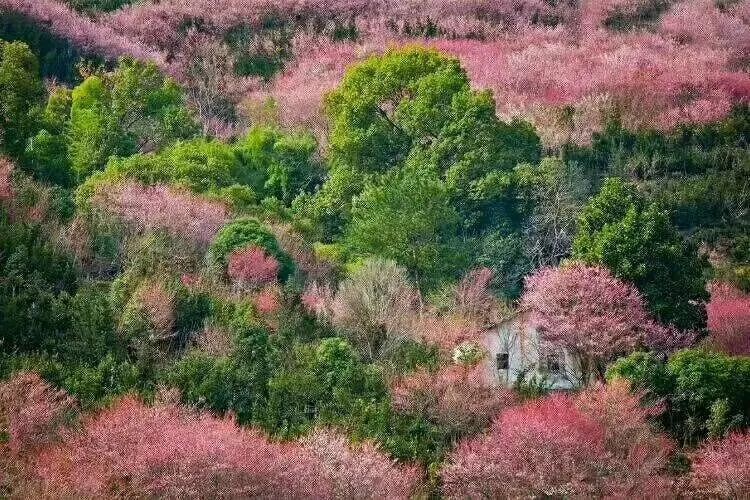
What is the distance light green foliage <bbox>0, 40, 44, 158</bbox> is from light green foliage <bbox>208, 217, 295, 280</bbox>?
303 inches

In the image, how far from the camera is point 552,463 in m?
19.8

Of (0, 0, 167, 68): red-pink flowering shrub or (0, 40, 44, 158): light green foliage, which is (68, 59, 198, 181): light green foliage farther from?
(0, 0, 167, 68): red-pink flowering shrub

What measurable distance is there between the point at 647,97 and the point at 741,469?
2587cm

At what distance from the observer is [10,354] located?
74.0ft

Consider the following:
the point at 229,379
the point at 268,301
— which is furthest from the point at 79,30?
the point at 229,379

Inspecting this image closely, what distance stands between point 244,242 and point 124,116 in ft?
31.6

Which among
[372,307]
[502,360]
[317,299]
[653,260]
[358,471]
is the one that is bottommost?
[502,360]

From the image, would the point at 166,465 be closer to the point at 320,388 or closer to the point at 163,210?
the point at 320,388

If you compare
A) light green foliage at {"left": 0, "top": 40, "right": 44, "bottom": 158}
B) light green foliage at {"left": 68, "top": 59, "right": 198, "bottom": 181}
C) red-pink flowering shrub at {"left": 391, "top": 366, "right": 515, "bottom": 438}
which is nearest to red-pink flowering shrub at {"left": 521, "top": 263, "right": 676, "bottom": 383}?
red-pink flowering shrub at {"left": 391, "top": 366, "right": 515, "bottom": 438}

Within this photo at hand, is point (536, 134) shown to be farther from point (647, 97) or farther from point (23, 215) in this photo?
point (23, 215)

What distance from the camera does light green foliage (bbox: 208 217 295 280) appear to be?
28.9m

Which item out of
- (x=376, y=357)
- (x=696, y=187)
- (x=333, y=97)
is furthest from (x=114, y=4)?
(x=376, y=357)

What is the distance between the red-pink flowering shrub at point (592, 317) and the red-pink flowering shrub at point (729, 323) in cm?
333

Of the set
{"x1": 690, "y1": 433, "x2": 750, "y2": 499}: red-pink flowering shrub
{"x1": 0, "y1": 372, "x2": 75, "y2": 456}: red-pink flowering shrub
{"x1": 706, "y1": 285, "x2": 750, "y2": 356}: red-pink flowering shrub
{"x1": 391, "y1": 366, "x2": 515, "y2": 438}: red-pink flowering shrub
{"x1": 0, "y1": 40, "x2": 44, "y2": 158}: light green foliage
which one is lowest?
{"x1": 706, "y1": 285, "x2": 750, "y2": 356}: red-pink flowering shrub
